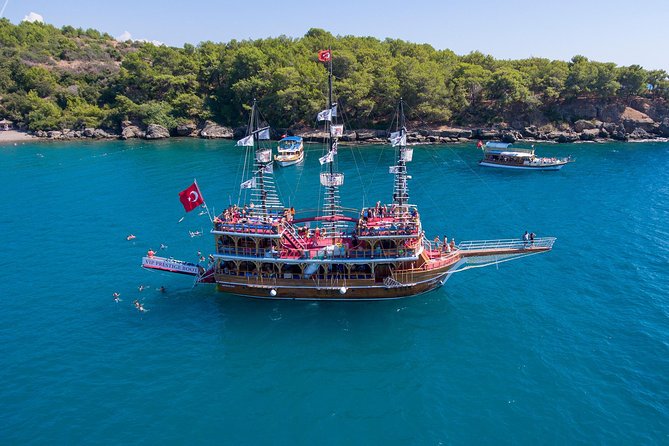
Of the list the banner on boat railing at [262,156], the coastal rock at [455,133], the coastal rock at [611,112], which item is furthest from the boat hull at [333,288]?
the coastal rock at [611,112]

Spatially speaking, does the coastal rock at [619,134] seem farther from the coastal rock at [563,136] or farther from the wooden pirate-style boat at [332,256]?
the wooden pirate-style boat at [332,256]

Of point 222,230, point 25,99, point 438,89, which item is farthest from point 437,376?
point 25,99

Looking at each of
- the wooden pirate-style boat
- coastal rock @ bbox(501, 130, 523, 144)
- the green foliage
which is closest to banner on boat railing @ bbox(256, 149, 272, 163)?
the wooden pirate-style boat

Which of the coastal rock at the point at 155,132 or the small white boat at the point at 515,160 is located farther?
the coastal rock at the point at 155,132

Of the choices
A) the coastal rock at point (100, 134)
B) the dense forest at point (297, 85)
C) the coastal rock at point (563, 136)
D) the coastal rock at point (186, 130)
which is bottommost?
the coastal rock at point (563, 136)

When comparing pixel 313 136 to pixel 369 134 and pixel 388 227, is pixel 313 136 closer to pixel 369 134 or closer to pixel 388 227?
pixel 369 134

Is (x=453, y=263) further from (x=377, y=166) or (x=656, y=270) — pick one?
(x=377, y=166)

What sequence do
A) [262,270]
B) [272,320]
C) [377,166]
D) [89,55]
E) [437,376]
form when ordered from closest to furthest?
[437,376] → [272,320] → [262,270] → [377,166] → [89,55]
